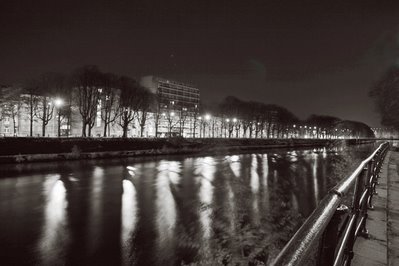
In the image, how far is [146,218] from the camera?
13.6 meters

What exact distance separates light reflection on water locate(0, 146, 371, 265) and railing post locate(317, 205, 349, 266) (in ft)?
24.2

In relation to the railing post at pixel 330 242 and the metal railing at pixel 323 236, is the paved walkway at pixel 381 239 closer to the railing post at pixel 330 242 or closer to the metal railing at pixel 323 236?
the metal railing at pixel 323 236

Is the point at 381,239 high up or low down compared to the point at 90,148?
up

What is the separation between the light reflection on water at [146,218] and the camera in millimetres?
9461

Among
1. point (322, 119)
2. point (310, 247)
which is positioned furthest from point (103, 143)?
point (322, 119)

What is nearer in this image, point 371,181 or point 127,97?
point 371,181

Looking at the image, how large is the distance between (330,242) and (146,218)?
12581 millimetres

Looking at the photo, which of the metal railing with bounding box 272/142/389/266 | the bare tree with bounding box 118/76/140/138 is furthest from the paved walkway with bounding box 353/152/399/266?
the bare tree with bounding box 118/76/140/138

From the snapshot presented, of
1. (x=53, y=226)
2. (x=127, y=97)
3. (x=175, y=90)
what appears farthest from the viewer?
(x=175, y=90)

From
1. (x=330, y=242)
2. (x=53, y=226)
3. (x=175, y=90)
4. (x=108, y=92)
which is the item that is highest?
(x=175, y=90)

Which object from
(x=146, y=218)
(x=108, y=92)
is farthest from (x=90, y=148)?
(x=146, y=218)

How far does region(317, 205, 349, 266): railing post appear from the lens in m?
1.90

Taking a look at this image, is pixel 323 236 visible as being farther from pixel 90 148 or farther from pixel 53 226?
pixel 90 148

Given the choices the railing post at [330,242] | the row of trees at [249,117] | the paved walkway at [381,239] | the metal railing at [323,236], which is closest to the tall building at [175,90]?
the row of trees at [249,117]
